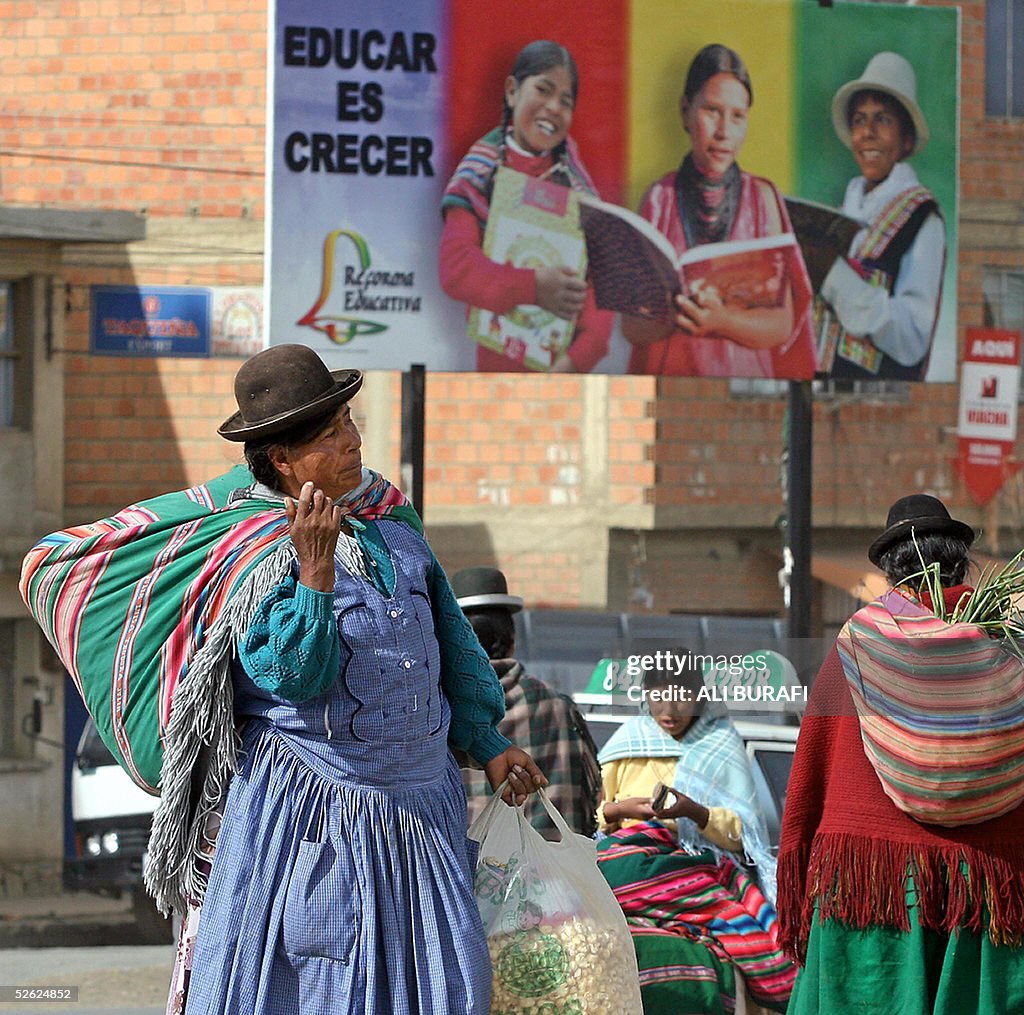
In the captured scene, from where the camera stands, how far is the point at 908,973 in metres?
3.50

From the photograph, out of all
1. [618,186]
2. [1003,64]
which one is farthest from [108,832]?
[1003,64]

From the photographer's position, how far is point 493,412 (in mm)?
12195

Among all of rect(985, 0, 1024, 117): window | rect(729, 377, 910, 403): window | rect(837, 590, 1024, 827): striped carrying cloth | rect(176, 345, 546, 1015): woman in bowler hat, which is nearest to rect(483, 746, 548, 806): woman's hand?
rect(176, 345, 546, 1015): woman in bowler hat

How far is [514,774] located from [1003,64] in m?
10.5

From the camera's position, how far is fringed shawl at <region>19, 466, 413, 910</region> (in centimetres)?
285

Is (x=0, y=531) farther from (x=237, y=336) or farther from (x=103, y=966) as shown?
(x=103, y=966)

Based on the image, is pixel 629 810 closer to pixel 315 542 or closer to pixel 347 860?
pixel 347 860

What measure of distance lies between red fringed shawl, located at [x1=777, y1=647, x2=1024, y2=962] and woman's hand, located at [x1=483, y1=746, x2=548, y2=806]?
2.43 feet

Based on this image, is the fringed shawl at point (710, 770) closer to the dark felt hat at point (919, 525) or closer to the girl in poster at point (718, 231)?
the dark felt hat at point (919, 525)

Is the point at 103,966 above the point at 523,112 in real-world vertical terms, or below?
below

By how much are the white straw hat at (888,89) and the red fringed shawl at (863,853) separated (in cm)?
371

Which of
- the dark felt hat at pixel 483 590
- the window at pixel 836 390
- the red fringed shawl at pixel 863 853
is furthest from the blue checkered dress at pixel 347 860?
the window at pixel 836 390

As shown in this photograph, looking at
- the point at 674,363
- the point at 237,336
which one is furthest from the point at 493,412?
the point at 674,363

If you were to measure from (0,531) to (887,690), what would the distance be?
951 cm
